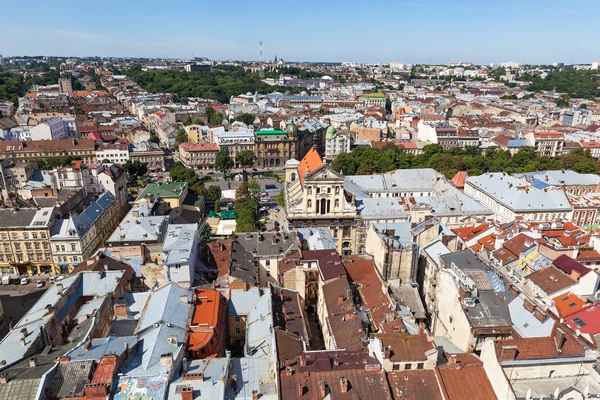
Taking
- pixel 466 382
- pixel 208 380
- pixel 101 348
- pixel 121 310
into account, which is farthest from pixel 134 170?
pixel 466 382

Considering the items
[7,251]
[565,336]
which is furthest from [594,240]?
[7,251]

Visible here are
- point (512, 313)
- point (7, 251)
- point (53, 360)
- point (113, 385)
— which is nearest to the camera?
point (113, 385)

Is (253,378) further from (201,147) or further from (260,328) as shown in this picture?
(201,147)

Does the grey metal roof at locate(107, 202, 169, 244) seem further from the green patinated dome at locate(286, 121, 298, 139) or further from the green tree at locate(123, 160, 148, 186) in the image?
the green patinated dome at locate(286, 121, 298, 139)

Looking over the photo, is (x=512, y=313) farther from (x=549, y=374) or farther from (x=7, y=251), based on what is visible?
(x=7, y=251)

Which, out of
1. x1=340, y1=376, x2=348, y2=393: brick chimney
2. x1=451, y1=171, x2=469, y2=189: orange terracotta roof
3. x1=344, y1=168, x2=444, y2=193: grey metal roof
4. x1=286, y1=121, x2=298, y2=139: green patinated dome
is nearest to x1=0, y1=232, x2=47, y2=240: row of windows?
x1=340, y1=376, x2=348, y2=393: brick chimney

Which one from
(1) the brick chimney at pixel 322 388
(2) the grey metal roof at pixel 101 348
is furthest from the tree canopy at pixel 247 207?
(1) the brick chimney at pixel 322 388
